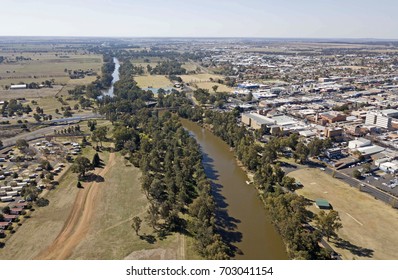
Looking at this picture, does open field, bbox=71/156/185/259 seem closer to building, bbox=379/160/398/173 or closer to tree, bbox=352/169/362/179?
tree, bbox=352/169/362/179

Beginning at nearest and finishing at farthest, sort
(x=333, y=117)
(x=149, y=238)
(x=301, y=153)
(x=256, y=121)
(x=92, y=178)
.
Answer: (x=149, y=238) → (x=92, y=178) → (x=301, y=153) → (x=256, y=121) → (x=333, y=117)

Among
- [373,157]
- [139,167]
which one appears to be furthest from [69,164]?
[373,157]

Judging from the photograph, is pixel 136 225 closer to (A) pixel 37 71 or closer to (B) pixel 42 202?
(B) pixel 42 202

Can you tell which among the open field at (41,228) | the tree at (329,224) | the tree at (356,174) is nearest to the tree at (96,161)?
the open field at (41,228)

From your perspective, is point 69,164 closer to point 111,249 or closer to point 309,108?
point 111,249

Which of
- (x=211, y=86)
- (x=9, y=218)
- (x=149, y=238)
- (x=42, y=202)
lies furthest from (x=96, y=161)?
(x=211, y=86)
